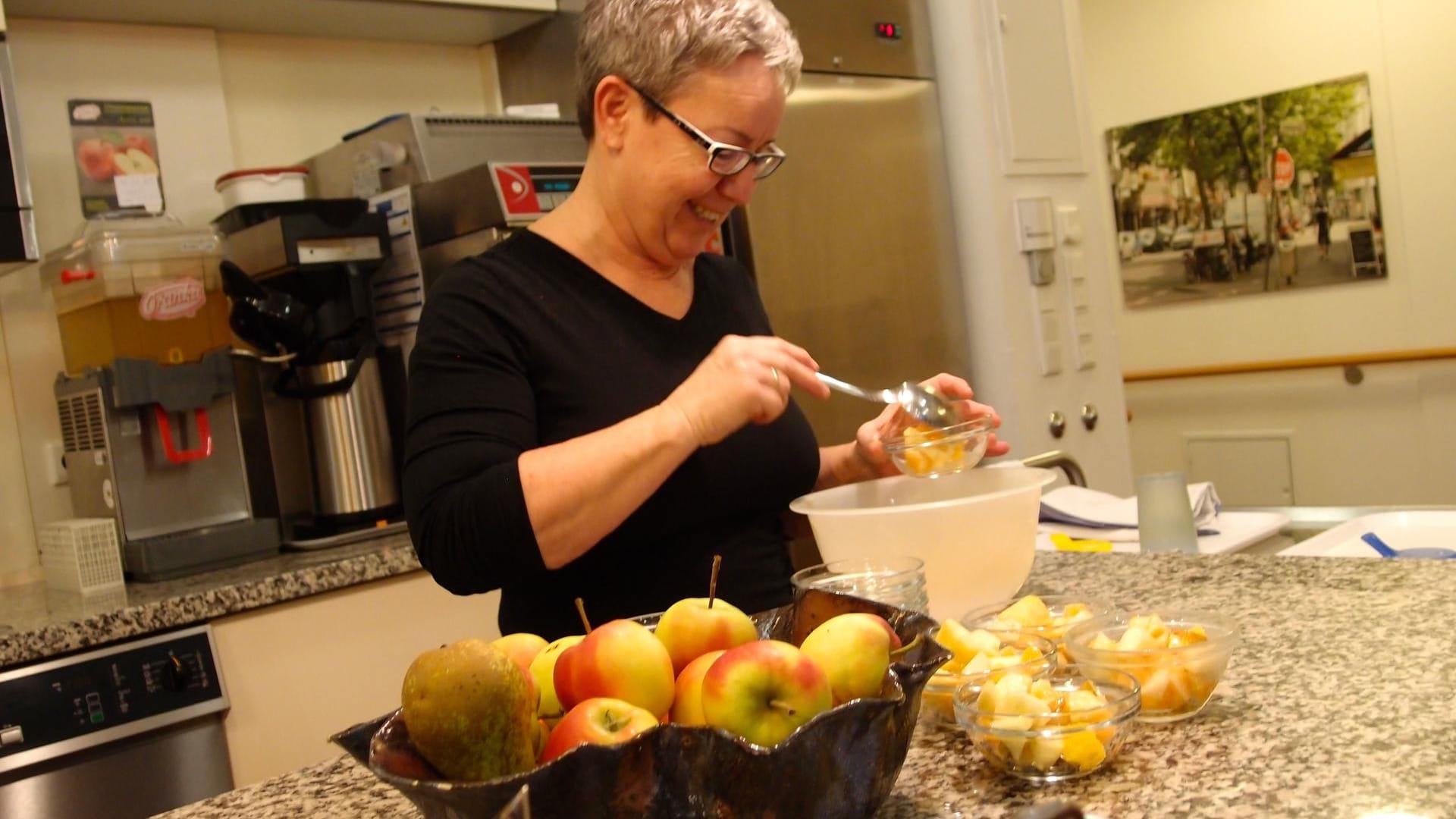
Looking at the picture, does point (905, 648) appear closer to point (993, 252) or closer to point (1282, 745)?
point (1282, 745)

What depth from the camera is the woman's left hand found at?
48.8 inches

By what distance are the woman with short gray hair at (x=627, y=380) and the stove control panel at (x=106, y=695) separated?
31.6 inches

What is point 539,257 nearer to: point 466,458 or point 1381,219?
point 466,458

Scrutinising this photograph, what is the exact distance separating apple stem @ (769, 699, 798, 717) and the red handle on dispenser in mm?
1752

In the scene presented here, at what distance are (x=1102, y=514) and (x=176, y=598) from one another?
4.48 feet

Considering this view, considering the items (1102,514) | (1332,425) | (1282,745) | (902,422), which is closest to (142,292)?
(902,422)

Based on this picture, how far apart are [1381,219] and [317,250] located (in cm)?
330

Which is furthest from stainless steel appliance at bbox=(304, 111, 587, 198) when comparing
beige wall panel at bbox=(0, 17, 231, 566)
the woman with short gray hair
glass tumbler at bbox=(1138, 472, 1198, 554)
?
glass tumbler at bbox=(1138, 472, 1198, 554)

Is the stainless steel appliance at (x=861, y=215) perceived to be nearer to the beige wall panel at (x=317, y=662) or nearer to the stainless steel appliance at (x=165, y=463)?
the beige wall panel at (x=317, y=662)

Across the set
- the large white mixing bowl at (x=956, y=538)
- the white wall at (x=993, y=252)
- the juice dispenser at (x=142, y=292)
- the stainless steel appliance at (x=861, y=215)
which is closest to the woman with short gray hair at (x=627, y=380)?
the large white mixing bowl at (x=956, y=538)

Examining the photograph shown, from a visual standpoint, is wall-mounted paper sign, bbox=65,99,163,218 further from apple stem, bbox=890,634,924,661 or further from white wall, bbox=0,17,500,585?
apple stem, bbox=890,634,924,661

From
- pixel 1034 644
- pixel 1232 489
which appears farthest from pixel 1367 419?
pixel 1034 644

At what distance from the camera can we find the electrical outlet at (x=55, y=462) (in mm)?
2303

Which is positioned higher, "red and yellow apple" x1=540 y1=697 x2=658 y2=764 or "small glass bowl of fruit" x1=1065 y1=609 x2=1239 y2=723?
"red and yellow apple" x1=540 y1=697 x2=658 y2=764
